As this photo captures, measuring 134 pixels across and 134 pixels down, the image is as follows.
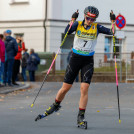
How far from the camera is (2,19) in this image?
1328 inches

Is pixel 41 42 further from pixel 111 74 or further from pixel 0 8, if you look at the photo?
pixel 111 74

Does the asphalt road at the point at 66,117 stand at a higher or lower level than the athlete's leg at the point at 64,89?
lower

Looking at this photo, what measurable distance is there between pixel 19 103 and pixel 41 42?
68.3ft

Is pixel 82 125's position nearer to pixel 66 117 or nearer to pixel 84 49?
pixel 84 49

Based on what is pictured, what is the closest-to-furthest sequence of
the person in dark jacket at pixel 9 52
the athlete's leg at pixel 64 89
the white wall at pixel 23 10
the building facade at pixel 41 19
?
1. the athlete's leg at pixel 64 89
2. the person in dark jacket at pixel 9 52
3. the building facade at pixel 41 19
4. the white wall at pixel 23 10

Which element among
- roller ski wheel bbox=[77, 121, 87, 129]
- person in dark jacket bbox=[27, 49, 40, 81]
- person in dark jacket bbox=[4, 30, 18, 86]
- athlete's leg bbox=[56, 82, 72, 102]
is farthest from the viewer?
person in dark jacket bbox=[27, 49, 40, 81]

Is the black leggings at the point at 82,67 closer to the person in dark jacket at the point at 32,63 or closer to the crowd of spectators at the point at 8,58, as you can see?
the crowd of spectators at the point at 8,58

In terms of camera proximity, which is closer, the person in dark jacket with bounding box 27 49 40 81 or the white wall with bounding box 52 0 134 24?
the person in dark jacket with bounding box 27 49 40 81

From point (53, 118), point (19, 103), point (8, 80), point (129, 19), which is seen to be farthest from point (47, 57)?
point (53, 118)

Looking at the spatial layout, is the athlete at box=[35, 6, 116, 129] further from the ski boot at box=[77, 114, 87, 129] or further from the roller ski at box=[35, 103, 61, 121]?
the roller ski at box=[35, 103, 61, 121]

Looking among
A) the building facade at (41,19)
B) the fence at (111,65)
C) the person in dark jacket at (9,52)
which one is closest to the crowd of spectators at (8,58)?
the person in dark jacket at (9,52)

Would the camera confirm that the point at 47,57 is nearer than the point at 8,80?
No

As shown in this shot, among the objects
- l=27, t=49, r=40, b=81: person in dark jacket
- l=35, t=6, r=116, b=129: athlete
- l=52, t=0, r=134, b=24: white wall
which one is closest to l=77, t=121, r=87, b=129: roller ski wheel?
l=35, t=6, r=116, b=129: athlete

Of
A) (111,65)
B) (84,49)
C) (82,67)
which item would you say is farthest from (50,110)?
(111,65)
